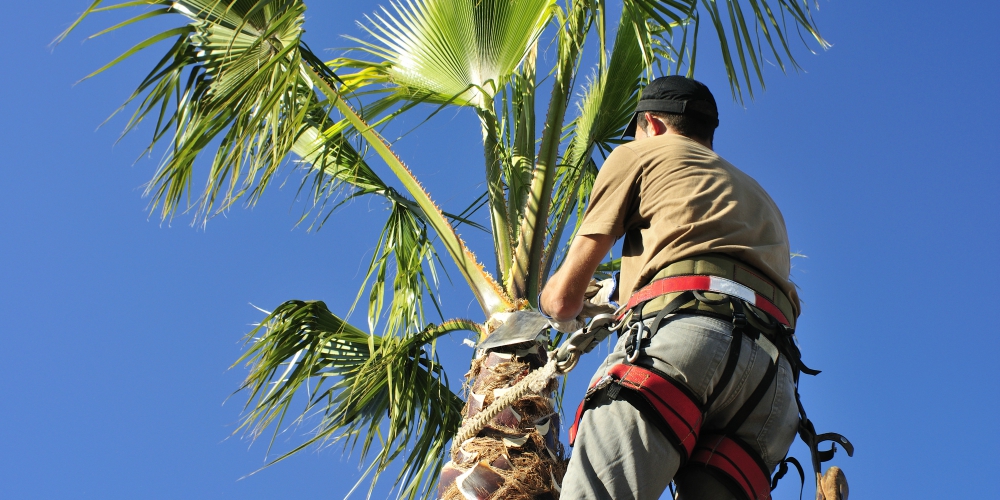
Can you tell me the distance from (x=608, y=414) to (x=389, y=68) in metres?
3.86

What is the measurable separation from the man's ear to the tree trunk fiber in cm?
144

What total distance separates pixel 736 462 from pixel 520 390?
910 mm

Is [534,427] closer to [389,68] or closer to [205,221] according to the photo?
[205,221]

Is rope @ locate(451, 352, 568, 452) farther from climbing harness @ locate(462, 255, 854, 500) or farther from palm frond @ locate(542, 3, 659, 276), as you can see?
palm frond @ locate(542, 3, 659, 276)

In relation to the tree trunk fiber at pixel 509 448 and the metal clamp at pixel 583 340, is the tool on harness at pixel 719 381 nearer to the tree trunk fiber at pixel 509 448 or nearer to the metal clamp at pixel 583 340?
the metal clamp at pixel 583 340

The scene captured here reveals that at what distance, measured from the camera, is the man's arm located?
2.39m

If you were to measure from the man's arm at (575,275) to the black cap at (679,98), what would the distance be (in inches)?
21.0

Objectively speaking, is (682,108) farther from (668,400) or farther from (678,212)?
(668,400)

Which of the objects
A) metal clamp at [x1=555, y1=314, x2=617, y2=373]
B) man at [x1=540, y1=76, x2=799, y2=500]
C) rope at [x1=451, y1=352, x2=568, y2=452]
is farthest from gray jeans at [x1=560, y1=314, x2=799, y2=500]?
rope at [x1=451, y1=352, x2=568, y2=452]

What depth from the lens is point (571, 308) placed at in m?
2.51

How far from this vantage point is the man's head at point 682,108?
2652mm

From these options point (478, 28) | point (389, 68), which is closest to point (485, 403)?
point (478, 28)

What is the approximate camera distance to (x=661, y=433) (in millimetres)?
2020

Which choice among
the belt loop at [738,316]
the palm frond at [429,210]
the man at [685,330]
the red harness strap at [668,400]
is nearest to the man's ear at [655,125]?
the man at [685,330]
